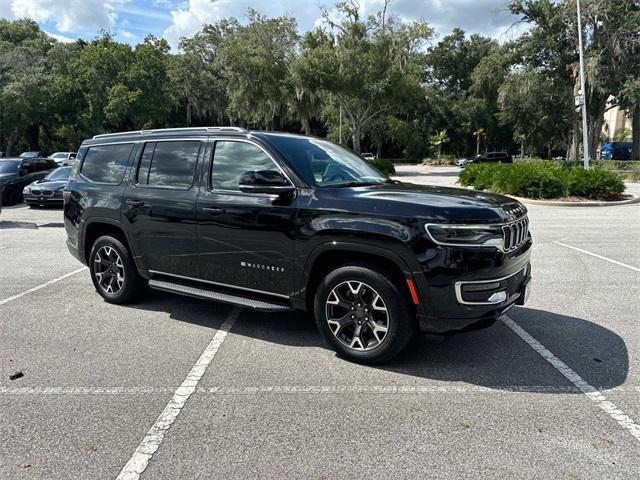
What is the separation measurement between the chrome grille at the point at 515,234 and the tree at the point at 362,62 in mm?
30026

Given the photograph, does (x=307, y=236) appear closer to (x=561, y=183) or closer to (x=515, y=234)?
(x=515, y=234)

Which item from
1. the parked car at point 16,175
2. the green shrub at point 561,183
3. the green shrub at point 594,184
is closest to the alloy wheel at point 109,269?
the parked car at point 16,175

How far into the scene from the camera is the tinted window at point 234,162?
4660mm

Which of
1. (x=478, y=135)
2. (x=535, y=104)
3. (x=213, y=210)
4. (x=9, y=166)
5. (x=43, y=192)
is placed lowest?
(x=43, y=192)

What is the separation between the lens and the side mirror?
4.21 metres

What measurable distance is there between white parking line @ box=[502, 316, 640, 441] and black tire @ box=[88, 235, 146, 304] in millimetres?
4102

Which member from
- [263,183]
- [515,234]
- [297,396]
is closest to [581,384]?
[515,234]

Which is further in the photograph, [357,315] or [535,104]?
[535,104]

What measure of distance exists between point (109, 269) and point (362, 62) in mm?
30137

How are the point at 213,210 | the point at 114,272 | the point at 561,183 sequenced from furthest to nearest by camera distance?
the point at 561,183 < the point at 114,272 < the point at 213,210

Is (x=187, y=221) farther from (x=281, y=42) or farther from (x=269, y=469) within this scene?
(x=281, y=42)

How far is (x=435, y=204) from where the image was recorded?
3855 millimetres

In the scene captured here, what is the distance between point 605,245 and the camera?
31.9ft

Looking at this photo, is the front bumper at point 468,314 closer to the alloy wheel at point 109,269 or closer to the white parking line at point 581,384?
the white parking line at point 581,384
